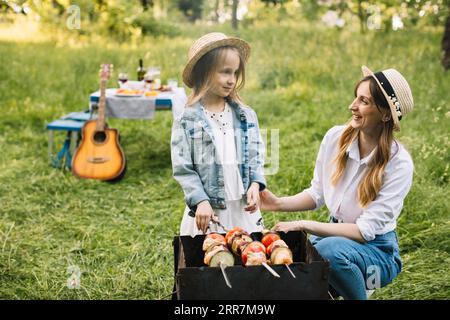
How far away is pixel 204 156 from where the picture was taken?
2.73 m

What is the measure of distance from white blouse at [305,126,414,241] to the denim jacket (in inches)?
12.2

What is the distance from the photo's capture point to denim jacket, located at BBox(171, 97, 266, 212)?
8.73 feet

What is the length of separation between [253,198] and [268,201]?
0.12 metres

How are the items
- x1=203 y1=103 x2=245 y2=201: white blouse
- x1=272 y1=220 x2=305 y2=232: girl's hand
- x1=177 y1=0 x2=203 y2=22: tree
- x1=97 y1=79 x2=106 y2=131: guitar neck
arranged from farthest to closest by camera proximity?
x1=177 y1=0 x2=203 y2=22: tree → x1=97 y1=79 x2=106 y2=131: guitar neck → x1=203 y1=103 x2=245 y2=201: white blouse → x1=272 y1=220 x2=305 y2=232: girl's hand

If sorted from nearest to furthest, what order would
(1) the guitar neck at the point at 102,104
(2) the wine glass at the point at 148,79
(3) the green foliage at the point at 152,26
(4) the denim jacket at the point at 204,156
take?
1. (4) the denim jacket at the point at 204,156
2. (1) the guitar neck at the point at 102,104
3. (2) the wine glass at the point at 148,79
4. (3) the green foliage at the point at 152,26

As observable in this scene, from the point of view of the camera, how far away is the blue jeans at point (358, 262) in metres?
2.38

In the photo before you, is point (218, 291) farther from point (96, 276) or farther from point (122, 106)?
point (122, 106)

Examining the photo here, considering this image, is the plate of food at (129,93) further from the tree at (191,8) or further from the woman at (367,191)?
the tree at (191,8)

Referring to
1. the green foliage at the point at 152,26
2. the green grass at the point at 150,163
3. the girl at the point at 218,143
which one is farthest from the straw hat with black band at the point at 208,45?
the green foliage at the point at 152,26

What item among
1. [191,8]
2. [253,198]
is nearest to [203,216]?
[253,198]

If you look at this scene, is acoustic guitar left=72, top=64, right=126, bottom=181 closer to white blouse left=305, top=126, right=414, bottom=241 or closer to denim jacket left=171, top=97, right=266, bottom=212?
denim jacket left=171, top=97, right=266, bottom=212

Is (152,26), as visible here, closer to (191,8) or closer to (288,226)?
(191,8)

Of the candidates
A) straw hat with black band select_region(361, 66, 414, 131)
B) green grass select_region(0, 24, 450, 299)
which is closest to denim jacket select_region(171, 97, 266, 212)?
straw hat with black band select_region(361, 66, 414, 131)

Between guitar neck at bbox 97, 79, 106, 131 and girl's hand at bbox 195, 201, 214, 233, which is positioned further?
guitar neck at bbox 97, 79, 106, 131
